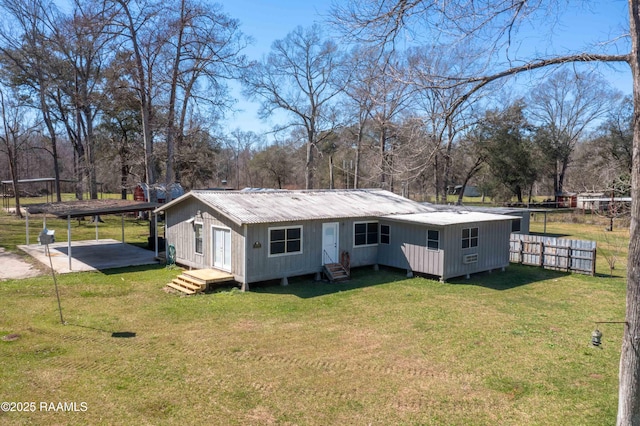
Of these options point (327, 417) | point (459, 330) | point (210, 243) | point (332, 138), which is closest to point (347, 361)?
point (327, 417)

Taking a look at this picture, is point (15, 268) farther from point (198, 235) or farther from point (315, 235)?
point (315, 235)

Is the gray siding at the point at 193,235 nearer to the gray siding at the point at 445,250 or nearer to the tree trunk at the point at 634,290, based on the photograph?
the gray siding at the point at 445,250

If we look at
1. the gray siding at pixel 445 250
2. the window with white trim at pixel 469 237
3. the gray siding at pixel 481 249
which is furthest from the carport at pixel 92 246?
the window with white trim at pixel 469 237

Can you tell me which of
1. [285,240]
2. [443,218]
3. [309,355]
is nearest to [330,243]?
A: [285,240]

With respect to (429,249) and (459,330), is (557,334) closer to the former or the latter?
(459,330)

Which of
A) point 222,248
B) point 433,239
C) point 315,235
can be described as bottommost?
point 222,248

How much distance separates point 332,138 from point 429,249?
3787 cm

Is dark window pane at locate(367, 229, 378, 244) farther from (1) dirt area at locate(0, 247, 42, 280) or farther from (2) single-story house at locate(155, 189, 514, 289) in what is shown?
(1) dirt area at locate(0, 247, 42, 280)

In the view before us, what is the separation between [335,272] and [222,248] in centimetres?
408

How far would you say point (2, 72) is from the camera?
33469 mm

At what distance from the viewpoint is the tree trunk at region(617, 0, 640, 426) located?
17.1ft

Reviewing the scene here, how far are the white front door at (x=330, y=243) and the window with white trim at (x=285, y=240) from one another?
3.68ft

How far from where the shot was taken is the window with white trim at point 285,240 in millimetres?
15133

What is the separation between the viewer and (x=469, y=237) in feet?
56.5
